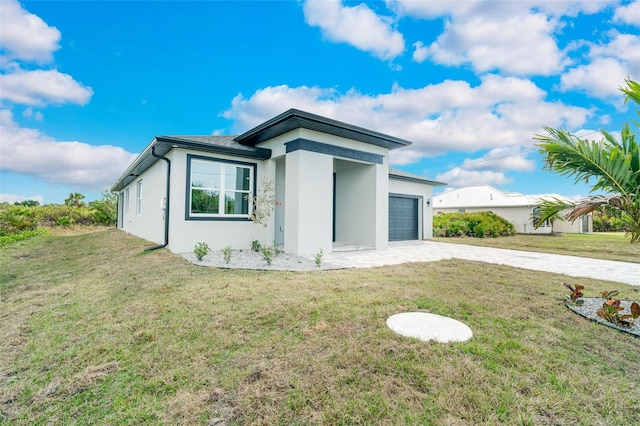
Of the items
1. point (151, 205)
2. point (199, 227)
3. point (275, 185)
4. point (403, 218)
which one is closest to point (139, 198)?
point (151, 205)

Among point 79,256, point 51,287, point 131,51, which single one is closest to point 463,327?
point 51,287

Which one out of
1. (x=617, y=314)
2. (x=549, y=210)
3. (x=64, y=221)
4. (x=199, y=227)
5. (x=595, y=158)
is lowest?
(x=617, y=314)

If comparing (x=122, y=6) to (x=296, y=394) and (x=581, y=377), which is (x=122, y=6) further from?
(x=581, y=377)

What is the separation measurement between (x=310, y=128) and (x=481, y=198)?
2503cm

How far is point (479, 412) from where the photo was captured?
2.03 metres

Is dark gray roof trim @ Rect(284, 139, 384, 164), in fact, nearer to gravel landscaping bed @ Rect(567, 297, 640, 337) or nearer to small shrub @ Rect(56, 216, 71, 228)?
gravel landscaping bed @ Rect(567, 297, 640, 337)

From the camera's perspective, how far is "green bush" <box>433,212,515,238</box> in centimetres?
1788

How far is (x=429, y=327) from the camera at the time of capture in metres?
3.45

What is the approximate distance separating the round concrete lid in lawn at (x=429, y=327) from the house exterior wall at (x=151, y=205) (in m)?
8.28

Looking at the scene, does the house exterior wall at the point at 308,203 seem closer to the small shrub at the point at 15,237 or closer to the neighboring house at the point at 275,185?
the neighboring house at the point at 275,185

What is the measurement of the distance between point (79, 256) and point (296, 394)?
434 inches

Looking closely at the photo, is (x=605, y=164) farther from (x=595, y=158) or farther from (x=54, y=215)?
(x=54, y=215)

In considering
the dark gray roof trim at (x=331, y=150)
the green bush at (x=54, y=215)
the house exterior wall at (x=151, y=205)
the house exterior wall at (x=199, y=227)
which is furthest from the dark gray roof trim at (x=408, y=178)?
the green bush at (x=54, y=215)

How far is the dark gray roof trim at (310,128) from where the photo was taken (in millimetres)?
8023
